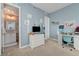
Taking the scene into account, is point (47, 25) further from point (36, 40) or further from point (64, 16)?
point (36, 40)

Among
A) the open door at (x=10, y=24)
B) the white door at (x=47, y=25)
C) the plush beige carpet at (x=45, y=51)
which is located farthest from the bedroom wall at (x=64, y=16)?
the open door at (x=10, y=24)

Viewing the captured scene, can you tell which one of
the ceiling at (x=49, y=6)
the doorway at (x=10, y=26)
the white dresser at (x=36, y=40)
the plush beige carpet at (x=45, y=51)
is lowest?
the plush beige carpet at (x=45, y=51)

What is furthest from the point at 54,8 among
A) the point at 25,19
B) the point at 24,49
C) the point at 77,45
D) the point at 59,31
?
the point at 24,49

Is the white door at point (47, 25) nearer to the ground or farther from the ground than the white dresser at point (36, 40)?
farther from the ground

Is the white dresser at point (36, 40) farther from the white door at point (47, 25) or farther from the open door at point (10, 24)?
the open door at point (10, 24)

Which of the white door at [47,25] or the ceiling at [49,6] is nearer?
the ceiling at [49,6]

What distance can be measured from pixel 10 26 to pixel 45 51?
110cm

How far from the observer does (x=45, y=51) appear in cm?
309

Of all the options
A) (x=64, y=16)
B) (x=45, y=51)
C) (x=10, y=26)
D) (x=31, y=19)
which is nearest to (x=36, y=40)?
(x=45, y=51)

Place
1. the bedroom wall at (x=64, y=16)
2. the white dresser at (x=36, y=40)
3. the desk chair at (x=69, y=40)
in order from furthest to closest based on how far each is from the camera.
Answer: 1. the white dresser at (x=36, y=40)
2. the desk chair at (x=69, y=40)
3. the bedroom wall at (x=64, y=16)

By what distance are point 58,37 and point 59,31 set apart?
0.17 m

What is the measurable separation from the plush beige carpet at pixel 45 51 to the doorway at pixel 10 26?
0.16 meters

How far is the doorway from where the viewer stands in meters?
2.88

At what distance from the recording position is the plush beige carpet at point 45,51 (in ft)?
9.60
